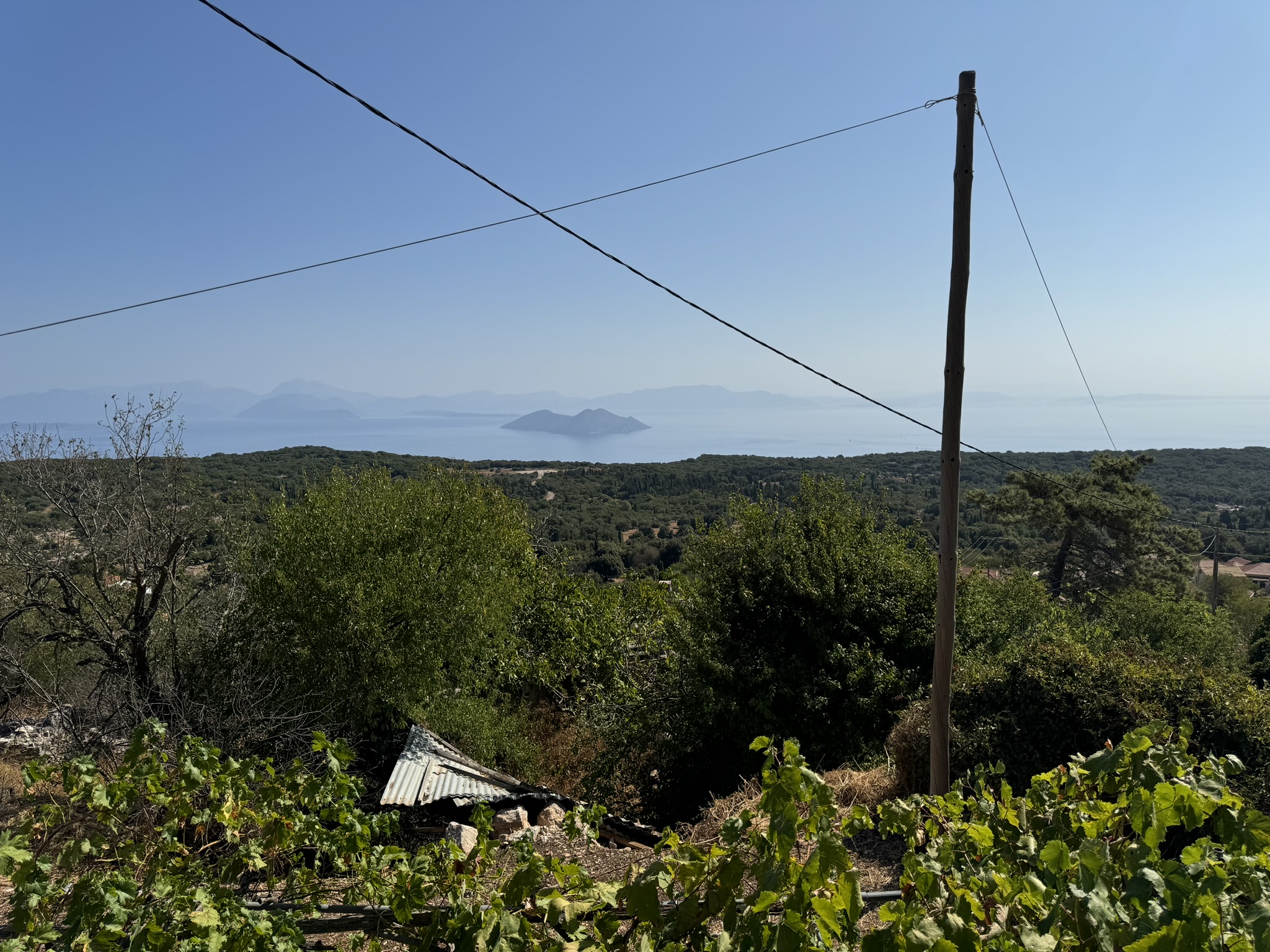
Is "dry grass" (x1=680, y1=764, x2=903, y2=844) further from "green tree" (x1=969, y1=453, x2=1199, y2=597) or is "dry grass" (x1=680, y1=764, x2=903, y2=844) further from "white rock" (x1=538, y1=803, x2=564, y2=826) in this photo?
"green tree" (x1=969, y1=453, x2=1199, y2=597)

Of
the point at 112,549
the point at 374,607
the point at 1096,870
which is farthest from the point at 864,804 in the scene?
the point at 112,549

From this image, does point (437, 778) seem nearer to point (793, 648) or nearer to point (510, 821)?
point (510, 821)

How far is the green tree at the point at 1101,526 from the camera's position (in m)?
32.1

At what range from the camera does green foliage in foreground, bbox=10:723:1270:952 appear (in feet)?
6.72

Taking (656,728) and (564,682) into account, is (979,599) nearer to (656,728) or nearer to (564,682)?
(656,728)

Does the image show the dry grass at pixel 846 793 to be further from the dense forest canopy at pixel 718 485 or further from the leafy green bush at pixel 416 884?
the dense forest canopy at pixel 718 485

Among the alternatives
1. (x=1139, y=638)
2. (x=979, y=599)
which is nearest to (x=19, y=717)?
(x=979, y=599)

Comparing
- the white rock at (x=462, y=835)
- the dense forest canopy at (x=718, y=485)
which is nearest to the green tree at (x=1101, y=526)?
the dense forest canopy at (x=718, y=485)

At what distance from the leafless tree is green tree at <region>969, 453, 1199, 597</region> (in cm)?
3325

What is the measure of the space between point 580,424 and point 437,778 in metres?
161

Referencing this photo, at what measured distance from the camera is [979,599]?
521 inches

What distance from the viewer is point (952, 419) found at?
6422 mm

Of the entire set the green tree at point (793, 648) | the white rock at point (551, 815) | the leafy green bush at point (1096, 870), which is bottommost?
the white rock at point (551, 815)

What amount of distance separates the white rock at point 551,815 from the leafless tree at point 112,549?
610 centimetres
